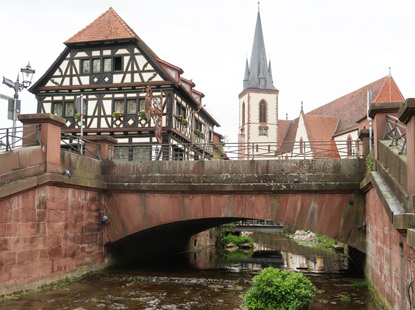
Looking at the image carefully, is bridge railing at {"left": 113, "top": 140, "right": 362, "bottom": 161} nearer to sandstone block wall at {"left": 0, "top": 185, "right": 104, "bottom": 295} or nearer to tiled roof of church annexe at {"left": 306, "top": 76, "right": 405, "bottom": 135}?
sandstone block wall at {"left": 0, "top": 185, "right": 104, "bottom": 295}

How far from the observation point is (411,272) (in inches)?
278

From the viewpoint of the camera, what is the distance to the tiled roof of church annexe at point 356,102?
131 feet

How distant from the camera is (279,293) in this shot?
915 centimetres

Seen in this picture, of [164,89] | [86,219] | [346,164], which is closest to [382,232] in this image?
[346,164]

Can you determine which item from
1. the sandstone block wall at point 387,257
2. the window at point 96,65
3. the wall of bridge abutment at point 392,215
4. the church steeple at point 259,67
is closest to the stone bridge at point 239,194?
the wall of bridge abutment at point 392,215

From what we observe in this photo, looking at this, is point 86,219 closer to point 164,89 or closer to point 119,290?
point 119,290

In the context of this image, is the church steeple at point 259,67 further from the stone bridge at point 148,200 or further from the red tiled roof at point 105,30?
the stone bridge at point 148,200

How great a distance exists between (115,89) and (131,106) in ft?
4.27

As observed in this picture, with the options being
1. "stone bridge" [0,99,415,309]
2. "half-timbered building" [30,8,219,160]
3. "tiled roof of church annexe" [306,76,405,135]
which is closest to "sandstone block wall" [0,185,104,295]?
"stone bridge" [0,99,415,309]

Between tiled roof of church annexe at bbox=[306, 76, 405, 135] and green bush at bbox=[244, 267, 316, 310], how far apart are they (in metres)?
32.0

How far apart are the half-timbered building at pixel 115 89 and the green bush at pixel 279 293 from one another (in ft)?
50.8

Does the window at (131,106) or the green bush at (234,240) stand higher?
the window at (131,106)

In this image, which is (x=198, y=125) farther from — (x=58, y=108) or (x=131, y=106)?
(x=58, y=108)

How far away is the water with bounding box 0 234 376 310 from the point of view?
1073cm
